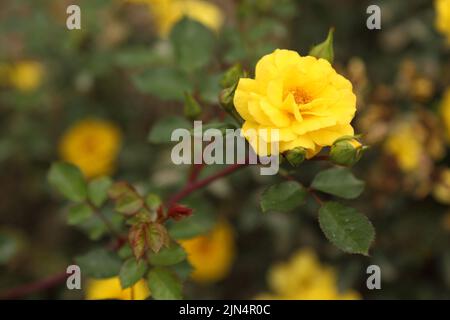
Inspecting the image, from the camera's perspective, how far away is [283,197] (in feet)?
3.39

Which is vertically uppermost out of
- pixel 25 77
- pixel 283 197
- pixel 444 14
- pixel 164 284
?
pixel 25 77

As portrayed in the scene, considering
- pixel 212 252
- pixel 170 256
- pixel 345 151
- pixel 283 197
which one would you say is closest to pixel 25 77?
pixel 212 252

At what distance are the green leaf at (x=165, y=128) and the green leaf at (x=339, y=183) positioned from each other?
318 mm

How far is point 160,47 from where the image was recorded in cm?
184

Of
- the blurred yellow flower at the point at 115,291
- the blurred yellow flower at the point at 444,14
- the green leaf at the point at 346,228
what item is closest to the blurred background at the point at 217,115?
the blurred yellow flower at the point at 444,14

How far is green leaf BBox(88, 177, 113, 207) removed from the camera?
4.09ft

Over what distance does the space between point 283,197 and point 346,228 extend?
110 millimetres

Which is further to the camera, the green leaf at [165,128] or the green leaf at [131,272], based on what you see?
the green leaf at [165,128]

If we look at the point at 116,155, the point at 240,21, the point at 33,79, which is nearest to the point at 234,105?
the point at 240,21

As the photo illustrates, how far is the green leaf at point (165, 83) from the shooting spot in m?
Result: 1.35

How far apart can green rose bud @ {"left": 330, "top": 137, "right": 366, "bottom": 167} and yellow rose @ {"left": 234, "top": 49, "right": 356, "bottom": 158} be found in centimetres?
1

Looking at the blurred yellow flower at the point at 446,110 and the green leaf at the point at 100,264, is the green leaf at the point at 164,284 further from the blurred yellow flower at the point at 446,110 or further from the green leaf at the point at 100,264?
the blurred yellow flower at the point at 446,110

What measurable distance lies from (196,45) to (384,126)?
1.82 feet

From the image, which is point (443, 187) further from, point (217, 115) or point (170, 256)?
point (170, 256)
